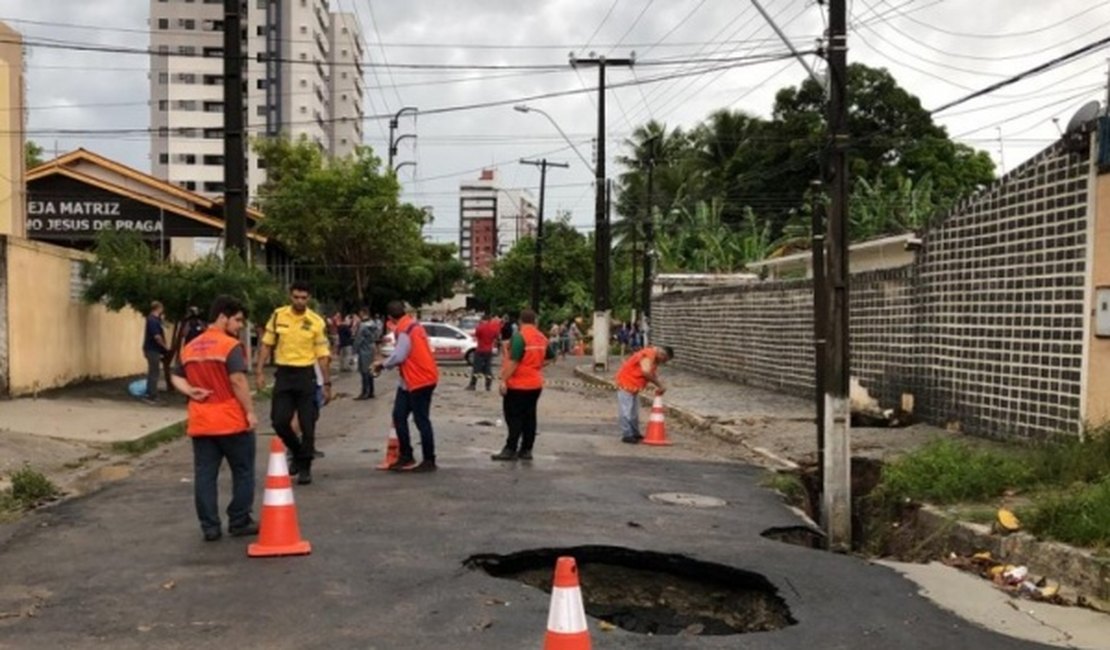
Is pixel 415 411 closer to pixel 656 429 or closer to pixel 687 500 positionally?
pixel 687 500

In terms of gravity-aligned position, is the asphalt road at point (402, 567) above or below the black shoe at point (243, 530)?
below

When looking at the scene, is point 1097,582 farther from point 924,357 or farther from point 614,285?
point 614,285

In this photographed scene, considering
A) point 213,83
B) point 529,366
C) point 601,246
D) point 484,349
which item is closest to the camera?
point 529,366

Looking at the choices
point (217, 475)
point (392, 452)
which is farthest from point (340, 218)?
point (217, 475)

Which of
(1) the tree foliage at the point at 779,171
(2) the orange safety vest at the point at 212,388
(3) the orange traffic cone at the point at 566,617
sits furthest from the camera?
(1) the tree foliage at the point at 779,171

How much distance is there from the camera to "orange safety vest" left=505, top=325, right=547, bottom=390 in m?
11.6

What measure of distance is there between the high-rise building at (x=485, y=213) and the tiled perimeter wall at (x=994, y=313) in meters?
114

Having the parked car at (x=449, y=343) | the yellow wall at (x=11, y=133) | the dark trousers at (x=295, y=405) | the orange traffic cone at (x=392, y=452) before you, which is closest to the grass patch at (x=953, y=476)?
the orange traffic cone at (x=392, y=452)

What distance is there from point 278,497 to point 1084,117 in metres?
8.94

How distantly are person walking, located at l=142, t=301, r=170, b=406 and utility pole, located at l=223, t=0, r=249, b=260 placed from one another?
3966mm

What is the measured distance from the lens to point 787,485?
10.8 meters

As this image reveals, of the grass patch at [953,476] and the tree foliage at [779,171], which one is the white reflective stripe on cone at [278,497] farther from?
the tree foliage at [779,171]

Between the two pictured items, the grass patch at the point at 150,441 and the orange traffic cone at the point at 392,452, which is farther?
the grass patch at the point at 150,441

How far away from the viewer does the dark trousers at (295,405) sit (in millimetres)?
9562
